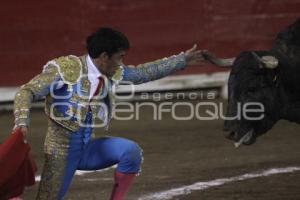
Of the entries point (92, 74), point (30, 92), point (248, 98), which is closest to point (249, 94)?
point (248, 98)

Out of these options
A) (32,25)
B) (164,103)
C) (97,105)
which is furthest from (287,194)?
(32,25)

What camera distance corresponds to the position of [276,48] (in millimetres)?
4859

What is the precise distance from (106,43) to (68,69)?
210 millimetres

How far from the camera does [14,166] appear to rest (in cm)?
364

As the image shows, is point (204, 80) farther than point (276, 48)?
Yes

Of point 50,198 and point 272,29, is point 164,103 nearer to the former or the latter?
point 272,29

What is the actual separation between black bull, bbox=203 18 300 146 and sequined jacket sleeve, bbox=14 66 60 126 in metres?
1.05

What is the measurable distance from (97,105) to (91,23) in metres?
4.72

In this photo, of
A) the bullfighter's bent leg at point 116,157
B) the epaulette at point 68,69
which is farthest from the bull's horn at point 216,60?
the epaulette at point 68,69

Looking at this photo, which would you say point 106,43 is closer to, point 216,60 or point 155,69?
point 155,69

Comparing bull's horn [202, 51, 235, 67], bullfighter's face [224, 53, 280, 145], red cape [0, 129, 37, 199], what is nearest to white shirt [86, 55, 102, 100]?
red cape [0, 129, 37, 199]

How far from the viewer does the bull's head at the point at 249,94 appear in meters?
4.54

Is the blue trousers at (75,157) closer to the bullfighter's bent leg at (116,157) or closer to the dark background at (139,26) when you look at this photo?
the bullfighter's bent leg at (116,157)

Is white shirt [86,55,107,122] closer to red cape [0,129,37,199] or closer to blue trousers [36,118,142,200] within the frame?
blue trousers [36,118,142,200]
